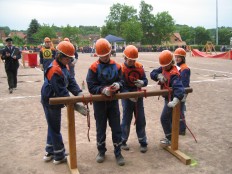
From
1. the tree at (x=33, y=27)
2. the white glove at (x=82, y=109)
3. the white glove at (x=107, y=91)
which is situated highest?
the tree at (x=33, y=27)

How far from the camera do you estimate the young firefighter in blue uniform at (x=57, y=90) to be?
3967mm

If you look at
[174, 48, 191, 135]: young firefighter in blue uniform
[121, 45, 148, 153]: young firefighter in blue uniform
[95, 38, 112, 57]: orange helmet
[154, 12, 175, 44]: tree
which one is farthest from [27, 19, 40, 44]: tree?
[95, 38, 112, 57]: orange helmet

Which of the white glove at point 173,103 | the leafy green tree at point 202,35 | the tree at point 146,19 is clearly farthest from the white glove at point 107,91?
the leafy green tree at point 202,35

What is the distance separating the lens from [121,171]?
13.6 ft

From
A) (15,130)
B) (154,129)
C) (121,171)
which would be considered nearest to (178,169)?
(121,171)

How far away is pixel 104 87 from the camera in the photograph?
13.4 feet

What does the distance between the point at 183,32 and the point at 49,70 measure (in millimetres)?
140613

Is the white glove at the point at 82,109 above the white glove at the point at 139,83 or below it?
below

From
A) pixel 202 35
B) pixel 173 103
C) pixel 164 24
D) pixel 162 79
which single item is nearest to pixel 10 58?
pixel 162 79

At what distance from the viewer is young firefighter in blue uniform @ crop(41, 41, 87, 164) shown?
3967mm

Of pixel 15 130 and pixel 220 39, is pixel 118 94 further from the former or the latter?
pixel 220 39

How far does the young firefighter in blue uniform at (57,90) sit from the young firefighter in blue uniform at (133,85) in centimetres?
87

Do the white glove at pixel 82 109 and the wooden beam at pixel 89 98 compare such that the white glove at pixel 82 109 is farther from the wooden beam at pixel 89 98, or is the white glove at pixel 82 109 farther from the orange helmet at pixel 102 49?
the orange helmet at pixel 102 49

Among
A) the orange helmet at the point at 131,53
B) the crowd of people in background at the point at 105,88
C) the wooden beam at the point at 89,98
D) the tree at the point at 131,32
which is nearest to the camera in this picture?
the wooden beam at the point at 89,98
